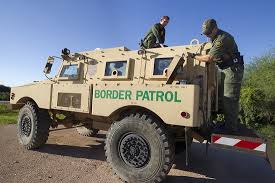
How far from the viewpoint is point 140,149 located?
5078 millimetres

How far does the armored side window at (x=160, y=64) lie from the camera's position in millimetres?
5475

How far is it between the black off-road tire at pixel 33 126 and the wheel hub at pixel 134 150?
2.53m

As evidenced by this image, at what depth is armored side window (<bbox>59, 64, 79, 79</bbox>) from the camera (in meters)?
6.86

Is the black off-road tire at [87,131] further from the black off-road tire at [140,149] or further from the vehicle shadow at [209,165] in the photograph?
the black off-road tire at [140,149]

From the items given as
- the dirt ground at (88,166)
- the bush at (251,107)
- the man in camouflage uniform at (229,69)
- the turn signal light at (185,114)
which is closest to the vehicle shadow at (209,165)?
the dirt ground at (88,166)

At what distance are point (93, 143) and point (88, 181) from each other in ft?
10.6

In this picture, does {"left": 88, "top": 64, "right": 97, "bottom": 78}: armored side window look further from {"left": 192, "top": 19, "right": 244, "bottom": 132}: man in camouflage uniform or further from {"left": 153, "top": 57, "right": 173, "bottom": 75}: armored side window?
{"left": 192, "top": 19, "right": 244, "bottom": 132}: man in camouflage uniform

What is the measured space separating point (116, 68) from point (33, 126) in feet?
7.99

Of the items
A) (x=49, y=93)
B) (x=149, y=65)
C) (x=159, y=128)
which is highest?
(x=149, y=65)

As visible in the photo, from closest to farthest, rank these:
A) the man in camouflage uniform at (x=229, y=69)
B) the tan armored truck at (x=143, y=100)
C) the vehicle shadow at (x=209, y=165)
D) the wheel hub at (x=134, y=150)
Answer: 1. the tan armored truck at (x=143, y=100)
2. the wheel hub at (x=134, y=150)
3. the man in camouflage uniform at (x=229, y=69)
4. the vehicle shadow at (x=209, y=165)

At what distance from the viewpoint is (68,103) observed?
6.38 meters

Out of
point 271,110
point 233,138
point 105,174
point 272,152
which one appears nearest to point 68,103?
point 105,174

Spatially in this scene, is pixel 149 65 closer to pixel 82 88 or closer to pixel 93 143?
pixel 82 88

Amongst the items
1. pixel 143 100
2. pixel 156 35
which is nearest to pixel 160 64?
pixel 143 100
